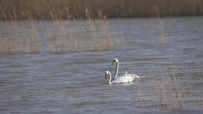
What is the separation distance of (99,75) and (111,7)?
1278 cm

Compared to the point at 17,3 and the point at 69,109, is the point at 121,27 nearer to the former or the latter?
the point at 17,3

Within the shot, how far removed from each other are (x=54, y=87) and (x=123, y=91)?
1463 millimetres

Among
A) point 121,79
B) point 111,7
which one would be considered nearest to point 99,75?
point 121,79

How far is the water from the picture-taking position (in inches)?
365

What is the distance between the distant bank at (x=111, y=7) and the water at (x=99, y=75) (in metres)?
2.52

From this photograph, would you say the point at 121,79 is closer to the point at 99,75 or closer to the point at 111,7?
the point at 99,75

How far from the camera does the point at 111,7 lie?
25.2 m

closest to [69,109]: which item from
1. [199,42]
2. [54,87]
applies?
[54,87]

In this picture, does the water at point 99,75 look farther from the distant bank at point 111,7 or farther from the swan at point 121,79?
the distant bank at point 111,7

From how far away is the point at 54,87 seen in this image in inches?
446

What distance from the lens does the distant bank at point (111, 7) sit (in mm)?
23719

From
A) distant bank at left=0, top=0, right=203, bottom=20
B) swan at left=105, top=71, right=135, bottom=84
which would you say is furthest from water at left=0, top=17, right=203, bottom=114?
distant bank at left=0, top=0, right=203, bottom=20

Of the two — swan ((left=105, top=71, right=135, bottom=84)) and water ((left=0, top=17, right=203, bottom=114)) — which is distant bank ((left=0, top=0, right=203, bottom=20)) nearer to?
water ((left=0, top=17, right=203, bottom=114))

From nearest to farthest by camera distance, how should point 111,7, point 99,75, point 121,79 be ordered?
1. point 121,79
2. point 99,75
3. point 111,7
